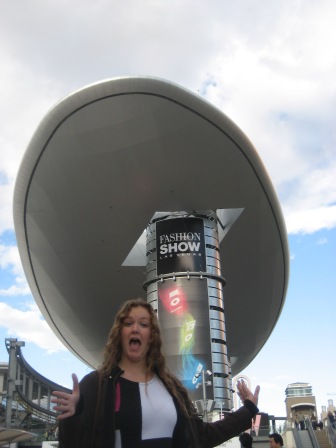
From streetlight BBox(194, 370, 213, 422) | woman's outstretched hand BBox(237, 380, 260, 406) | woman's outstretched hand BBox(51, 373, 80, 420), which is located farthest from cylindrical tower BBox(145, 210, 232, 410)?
woman's outstretched hand BBox(51, 373, 80, 420)

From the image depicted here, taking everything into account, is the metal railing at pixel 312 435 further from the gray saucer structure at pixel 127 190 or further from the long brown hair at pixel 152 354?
the long brown hair at pixel 152 354

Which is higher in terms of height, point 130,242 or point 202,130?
point 202,130

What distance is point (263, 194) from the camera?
24.8 m

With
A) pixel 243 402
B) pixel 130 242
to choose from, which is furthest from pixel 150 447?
pixel 130 242

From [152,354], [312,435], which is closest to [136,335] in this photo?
[152,354]

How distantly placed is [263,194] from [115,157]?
7.32m

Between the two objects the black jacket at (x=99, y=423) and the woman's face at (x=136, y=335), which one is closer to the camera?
the black jacket at (x=99, y=423)

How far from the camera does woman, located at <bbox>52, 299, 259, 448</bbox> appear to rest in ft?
6.98

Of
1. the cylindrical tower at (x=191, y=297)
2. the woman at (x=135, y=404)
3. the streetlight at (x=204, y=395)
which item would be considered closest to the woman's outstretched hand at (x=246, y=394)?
the woman at (x=135, y=404)

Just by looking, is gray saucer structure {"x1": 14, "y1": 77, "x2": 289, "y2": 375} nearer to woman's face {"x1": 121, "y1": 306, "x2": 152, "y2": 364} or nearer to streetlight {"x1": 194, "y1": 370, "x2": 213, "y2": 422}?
streetlight {"x1": 194, "y1": 370, "x2": 213, "y2": 422}

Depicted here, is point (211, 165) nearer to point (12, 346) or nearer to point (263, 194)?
point (263, 194)

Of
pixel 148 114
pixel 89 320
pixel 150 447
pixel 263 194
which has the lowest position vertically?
pixel 150 447

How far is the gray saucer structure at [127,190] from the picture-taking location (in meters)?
21.6

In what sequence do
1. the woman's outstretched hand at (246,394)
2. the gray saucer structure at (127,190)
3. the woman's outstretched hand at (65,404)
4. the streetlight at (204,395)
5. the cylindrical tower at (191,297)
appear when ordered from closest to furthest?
the woman's outstretched hand at (65,404) → the woman's outstretched hand at (246,394) → the streetlight at (204,395) → the gray saucer structure at (127,190) → the cylindrical tower at (191,297)
